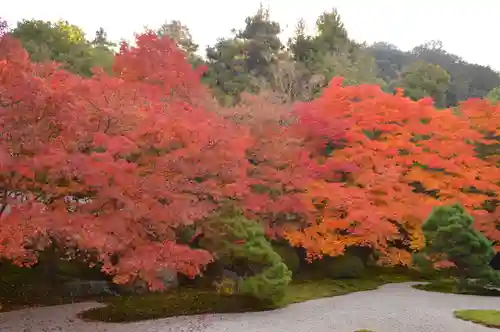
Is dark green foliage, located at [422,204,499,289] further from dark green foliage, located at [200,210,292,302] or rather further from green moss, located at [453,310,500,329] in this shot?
dark green foliage, located at [200,210,292,302]

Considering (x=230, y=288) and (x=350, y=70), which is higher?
(x=350, y=70)

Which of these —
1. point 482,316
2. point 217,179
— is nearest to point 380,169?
point 482,316

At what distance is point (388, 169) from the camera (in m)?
16.5

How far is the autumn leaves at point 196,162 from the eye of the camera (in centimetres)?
920

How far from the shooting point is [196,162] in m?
11.6

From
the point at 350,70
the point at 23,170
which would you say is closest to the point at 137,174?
the point at 23,170

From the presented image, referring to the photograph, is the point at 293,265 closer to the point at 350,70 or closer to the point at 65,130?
the point at 65,130

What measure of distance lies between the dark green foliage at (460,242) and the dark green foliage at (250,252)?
5.50 metres

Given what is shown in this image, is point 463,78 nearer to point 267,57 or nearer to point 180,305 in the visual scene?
point 267,57

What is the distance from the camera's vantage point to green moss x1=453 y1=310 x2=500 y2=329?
11.5 m

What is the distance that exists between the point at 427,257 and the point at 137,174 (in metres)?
9.82

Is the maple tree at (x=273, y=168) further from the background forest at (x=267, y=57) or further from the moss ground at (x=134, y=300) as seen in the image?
the background forest at (x=267, y=57)

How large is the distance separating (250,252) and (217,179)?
6.18 ft

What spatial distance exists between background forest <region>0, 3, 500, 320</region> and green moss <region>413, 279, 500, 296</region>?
0.24 m
